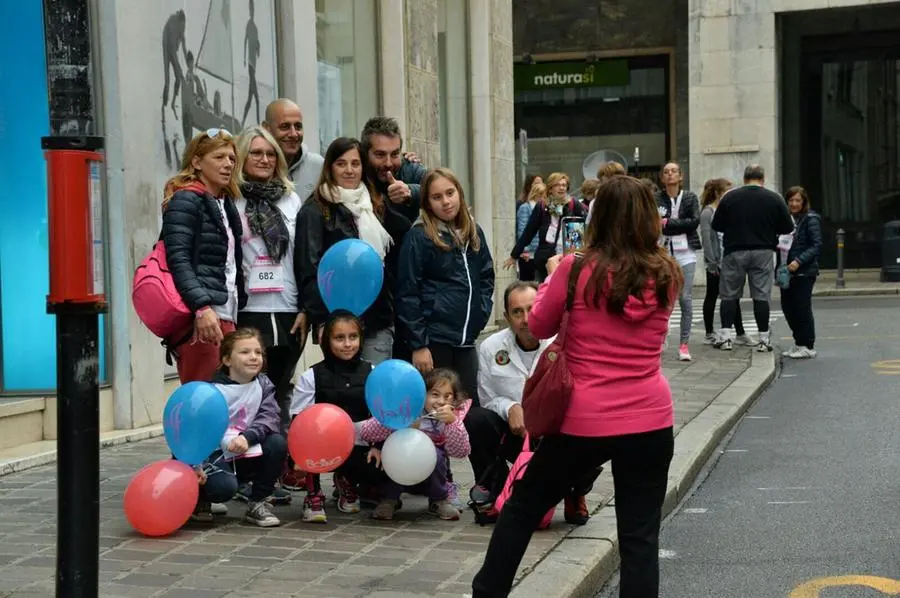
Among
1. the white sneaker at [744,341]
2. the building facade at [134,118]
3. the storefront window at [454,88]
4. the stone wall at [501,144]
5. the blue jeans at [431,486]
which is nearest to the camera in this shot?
the blue jeans at [431,486]

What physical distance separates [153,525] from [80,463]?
2.00 metres

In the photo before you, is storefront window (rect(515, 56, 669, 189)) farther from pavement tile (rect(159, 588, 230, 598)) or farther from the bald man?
pavement tile (rect(159, 588, 230, 598))

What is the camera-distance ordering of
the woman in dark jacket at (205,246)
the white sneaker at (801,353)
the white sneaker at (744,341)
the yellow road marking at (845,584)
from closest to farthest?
1. the yellow road marking at (845,584)
2. the woman in dark jacket at (205,246)
3. the white sneaker at (801,353)
4. the white sneaker at (744,341)

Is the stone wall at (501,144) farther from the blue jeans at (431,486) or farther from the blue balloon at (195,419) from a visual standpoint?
the blue balloon at (195,419)

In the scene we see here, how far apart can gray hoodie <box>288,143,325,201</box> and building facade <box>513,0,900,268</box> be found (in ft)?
71.9

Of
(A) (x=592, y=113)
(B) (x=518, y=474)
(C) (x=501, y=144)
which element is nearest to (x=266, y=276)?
(B) (x=518, y=474)

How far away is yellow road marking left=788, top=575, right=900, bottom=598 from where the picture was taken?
5293mm

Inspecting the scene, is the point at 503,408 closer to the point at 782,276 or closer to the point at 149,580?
the point at 149,580

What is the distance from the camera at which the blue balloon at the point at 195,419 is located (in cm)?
573

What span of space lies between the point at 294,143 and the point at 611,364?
2902 millimetres

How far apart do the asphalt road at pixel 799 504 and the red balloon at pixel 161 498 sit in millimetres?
1796

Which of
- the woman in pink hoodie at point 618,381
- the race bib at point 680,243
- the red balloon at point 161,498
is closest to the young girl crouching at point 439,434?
the red balloon at point 161,498

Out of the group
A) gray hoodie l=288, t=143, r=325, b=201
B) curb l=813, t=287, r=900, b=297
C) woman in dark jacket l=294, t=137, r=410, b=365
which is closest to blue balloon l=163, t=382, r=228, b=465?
woman in dark jacket l=294, t=137, r=410, b=365

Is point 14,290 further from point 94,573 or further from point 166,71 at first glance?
point 94,573
